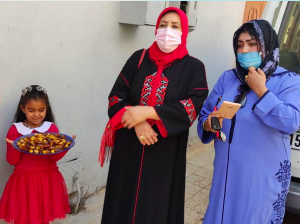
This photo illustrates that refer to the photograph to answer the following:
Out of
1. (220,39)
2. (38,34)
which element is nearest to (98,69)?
(38,34)

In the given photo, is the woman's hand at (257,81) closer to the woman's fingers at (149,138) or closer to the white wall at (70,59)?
the woman's fingers at (149,138)

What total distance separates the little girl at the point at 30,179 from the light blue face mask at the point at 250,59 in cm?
140

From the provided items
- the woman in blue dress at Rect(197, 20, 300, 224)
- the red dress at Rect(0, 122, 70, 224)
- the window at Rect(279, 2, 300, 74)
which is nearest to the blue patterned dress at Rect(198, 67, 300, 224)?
the woman in blue dress at Rect(197, 20, 300, 224)

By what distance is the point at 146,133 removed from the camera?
6.41 feet

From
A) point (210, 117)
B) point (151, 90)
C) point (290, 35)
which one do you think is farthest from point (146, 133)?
point (290, 35)

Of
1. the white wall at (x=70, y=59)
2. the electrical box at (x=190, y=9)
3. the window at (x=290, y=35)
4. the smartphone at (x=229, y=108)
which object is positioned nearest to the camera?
the smartphone at (x=229, y=108)

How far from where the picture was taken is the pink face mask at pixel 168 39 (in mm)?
2055

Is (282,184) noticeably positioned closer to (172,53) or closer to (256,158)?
(256,158)

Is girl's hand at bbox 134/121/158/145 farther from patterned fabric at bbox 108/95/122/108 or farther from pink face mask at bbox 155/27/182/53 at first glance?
pink face mask at bbox 155/27/182/53

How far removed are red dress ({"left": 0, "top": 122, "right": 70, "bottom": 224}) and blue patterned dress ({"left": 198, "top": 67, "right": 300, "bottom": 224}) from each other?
3.83 ft

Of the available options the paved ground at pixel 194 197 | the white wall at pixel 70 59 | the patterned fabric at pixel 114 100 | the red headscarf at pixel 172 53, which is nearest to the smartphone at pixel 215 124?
the red headscarf at pixel 172 53

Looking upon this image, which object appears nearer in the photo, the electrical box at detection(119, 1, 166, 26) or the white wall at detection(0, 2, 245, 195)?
the white wall at detection(0, 2, 245, 195)

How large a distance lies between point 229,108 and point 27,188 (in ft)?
4.96

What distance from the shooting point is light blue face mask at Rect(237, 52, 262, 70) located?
1.98 metres
